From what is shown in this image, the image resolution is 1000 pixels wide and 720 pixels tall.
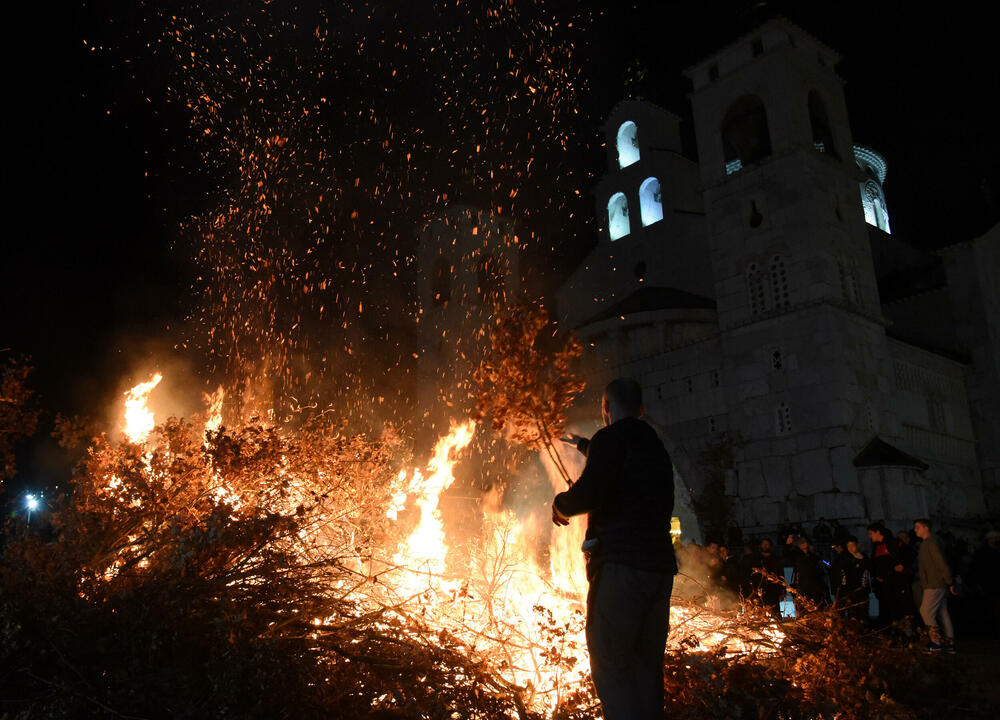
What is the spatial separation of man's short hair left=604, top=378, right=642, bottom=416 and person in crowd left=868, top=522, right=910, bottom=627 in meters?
7.71

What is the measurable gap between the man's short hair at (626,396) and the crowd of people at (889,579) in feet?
15.2

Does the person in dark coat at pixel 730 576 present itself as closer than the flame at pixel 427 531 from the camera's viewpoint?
No

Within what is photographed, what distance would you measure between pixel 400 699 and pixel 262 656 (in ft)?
3.01

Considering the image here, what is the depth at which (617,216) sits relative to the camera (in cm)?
3219

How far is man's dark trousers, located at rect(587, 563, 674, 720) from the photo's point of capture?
10.7 feet

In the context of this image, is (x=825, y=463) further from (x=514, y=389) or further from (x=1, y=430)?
(x=1, y=430)

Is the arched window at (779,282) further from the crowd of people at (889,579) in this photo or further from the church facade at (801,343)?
the crowd of people at (889,579)

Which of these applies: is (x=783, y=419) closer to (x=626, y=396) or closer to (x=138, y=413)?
(x=138, y=413)

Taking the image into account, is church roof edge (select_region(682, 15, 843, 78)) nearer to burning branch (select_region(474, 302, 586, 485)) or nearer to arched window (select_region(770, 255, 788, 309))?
arched window (select_region(770, 255, 788, 309))

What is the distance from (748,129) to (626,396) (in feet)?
70.7

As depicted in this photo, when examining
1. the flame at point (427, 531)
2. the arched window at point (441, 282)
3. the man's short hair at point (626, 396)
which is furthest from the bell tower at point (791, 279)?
the man's short hair at point (626, 396)

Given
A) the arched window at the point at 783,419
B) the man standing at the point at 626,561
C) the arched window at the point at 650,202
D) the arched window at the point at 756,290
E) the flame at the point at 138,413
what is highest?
the arched window at the point at 650,202

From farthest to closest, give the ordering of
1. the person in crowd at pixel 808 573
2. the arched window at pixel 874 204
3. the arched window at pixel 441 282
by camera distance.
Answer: the arched window at pixel 874 204 < the arched window at pixel 441 282 < the person in crowd at pixel 808 573

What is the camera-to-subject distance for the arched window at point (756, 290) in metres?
20.4
